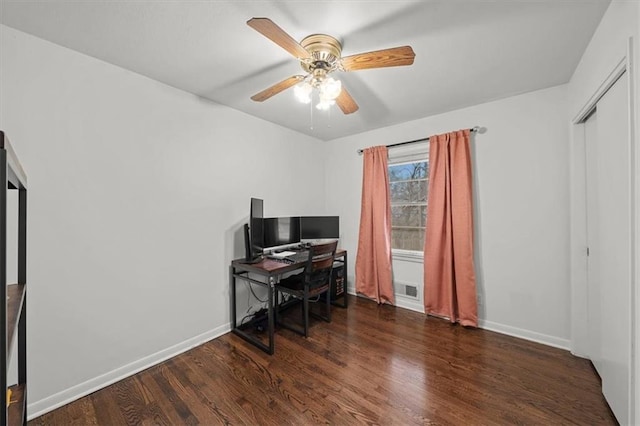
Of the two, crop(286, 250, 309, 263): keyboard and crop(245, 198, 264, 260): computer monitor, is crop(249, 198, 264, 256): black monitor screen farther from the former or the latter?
crop(286, 250, 309, 263): keyboard

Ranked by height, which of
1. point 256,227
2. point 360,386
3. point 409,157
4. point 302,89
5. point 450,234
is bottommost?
point 360,386

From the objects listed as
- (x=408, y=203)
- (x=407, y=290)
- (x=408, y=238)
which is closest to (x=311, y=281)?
(x=407, y=290)

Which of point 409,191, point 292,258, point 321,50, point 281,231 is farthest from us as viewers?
point 409,191

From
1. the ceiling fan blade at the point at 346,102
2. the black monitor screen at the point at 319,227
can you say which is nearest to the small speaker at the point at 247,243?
the black monitor screen at the point at 319,227

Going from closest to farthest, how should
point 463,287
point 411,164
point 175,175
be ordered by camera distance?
point 175,175
point 463,287
point 411,164

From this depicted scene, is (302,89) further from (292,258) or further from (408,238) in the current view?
(408,238)

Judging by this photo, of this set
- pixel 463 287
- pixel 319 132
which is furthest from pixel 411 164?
pixel 463 287

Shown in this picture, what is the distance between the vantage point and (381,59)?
1526 mm

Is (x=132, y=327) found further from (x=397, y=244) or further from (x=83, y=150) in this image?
(x=397, y=244)

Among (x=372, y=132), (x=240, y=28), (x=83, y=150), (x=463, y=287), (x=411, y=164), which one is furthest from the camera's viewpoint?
(x=372, y=132)

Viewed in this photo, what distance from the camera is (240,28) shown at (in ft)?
5.31

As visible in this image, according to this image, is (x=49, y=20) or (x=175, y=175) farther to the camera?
(x=175, y=175)

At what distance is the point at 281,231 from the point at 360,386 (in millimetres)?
1864

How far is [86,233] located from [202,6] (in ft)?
5.64
